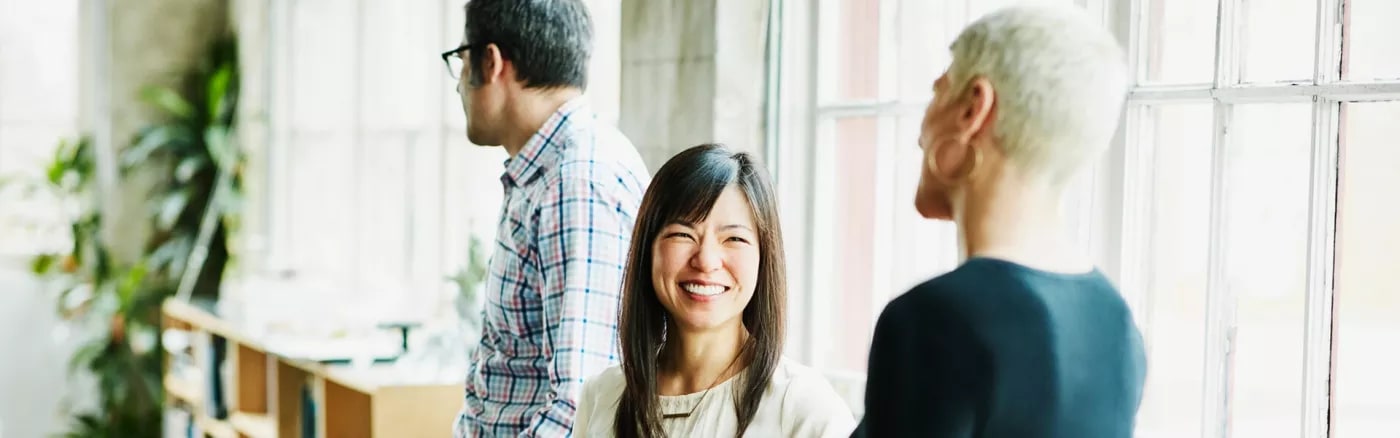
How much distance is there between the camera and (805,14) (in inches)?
111

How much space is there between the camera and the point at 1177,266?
207 cm

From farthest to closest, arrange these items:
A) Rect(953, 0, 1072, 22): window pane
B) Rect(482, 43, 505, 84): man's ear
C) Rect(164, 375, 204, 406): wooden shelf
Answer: Rect(164, 375, 204, 406): wooden shelf, Rect(953, 0, 1072, 22): window pane, Rect(482, 43, 505, 84): man's ear

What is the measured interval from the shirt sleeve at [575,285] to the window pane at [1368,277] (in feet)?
3.04

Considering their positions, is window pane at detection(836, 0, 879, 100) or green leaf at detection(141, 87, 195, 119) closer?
window pane at detection(836, 0, 879, 100)

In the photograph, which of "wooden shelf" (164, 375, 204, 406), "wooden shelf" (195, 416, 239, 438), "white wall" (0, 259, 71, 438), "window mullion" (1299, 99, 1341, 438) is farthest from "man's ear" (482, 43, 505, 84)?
"white wall" (0, 259, 71, 438)

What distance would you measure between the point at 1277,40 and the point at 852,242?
40.0 inches

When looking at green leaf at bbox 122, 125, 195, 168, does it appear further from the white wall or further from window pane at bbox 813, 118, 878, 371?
window pane at bbox 813, 118, 878, 371

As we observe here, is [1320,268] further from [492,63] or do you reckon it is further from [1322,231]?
[492,63]

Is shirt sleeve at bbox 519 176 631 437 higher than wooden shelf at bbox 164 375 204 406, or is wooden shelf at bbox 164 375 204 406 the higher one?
shirt sleeve at bbox 519 176 631 437

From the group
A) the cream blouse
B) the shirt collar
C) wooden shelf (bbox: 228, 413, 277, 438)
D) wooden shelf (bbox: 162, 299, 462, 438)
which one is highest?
the shirt collar

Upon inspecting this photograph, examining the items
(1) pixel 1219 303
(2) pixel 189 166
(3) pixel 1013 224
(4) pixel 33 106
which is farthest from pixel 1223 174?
(4) pixel 33 106

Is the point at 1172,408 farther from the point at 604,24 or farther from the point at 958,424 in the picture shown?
the point at 604,24

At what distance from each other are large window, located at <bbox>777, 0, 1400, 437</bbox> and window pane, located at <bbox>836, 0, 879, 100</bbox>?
0.53 ft

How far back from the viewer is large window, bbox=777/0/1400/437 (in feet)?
5.88
